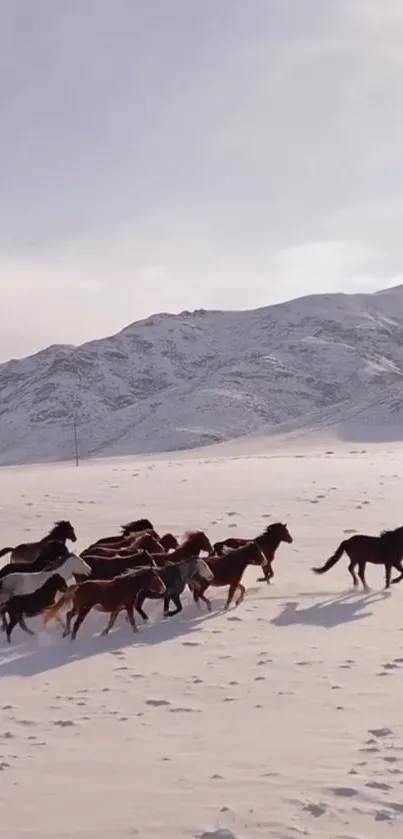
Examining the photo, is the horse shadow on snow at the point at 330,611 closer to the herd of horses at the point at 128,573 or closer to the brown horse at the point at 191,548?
the herd of horses at the point at 128,573

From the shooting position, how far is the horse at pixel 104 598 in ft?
32.3

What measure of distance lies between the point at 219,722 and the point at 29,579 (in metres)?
4.55

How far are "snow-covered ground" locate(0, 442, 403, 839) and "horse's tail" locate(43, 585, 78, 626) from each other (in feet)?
0.76

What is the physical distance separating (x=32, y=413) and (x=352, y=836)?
7325 inches

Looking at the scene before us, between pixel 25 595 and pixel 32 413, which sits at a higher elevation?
pixel 32 413

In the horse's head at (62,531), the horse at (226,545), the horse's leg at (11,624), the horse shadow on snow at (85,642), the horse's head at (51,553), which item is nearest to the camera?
the horse shadow on snow at (85,642)

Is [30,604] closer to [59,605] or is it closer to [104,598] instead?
[59,605]

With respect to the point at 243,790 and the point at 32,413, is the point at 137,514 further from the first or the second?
the point at 32,413

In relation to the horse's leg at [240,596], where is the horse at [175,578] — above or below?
above

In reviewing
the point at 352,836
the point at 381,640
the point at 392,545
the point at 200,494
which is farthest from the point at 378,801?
the point at 200,494

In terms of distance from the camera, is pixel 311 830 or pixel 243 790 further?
pixel 243 790

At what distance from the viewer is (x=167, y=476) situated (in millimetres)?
29531

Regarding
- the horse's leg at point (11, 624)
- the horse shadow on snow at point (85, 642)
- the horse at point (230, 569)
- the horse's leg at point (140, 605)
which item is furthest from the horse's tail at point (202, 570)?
the horse's leg at point (11, 624)

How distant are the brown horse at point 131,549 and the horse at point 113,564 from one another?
8 centimetres
